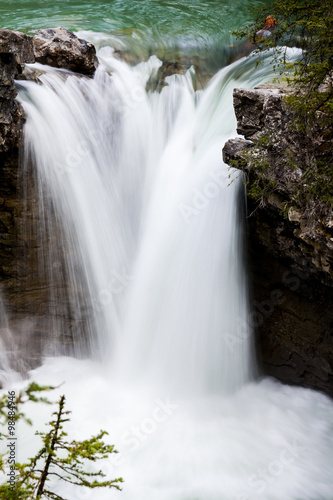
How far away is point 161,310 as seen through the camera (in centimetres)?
621

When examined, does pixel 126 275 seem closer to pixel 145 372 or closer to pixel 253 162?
pixel 145 372

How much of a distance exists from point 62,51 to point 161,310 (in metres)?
4.37

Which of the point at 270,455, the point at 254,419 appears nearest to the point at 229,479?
the point at 270,455

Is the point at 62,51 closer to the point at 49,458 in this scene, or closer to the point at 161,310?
the point at 161,310

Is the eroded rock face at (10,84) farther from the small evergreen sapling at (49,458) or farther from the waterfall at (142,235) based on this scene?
the small evergreen sapling at (49,458)

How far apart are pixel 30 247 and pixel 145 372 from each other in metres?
2.27

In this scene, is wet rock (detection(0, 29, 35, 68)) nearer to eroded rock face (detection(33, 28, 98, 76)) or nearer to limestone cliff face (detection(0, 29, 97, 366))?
limestone cliff face (detection(0, 29, 97, 366))

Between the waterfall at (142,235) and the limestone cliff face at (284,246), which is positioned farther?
the waterfall at (142,235)

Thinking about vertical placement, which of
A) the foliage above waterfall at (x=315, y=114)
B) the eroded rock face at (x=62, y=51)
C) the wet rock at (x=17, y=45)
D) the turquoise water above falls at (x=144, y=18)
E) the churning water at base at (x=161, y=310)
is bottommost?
the churning water at base at (x=161, y=310)

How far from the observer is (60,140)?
6.23 meters

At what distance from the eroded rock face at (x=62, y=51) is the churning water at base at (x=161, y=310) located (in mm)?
322

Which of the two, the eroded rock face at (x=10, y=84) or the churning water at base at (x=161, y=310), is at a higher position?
the eroded rock face at (x=10, y=84)

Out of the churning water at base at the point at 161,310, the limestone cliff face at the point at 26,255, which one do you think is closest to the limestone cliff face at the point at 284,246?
the churning water at base at the point at 161,310

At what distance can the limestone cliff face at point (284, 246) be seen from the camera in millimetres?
4582
